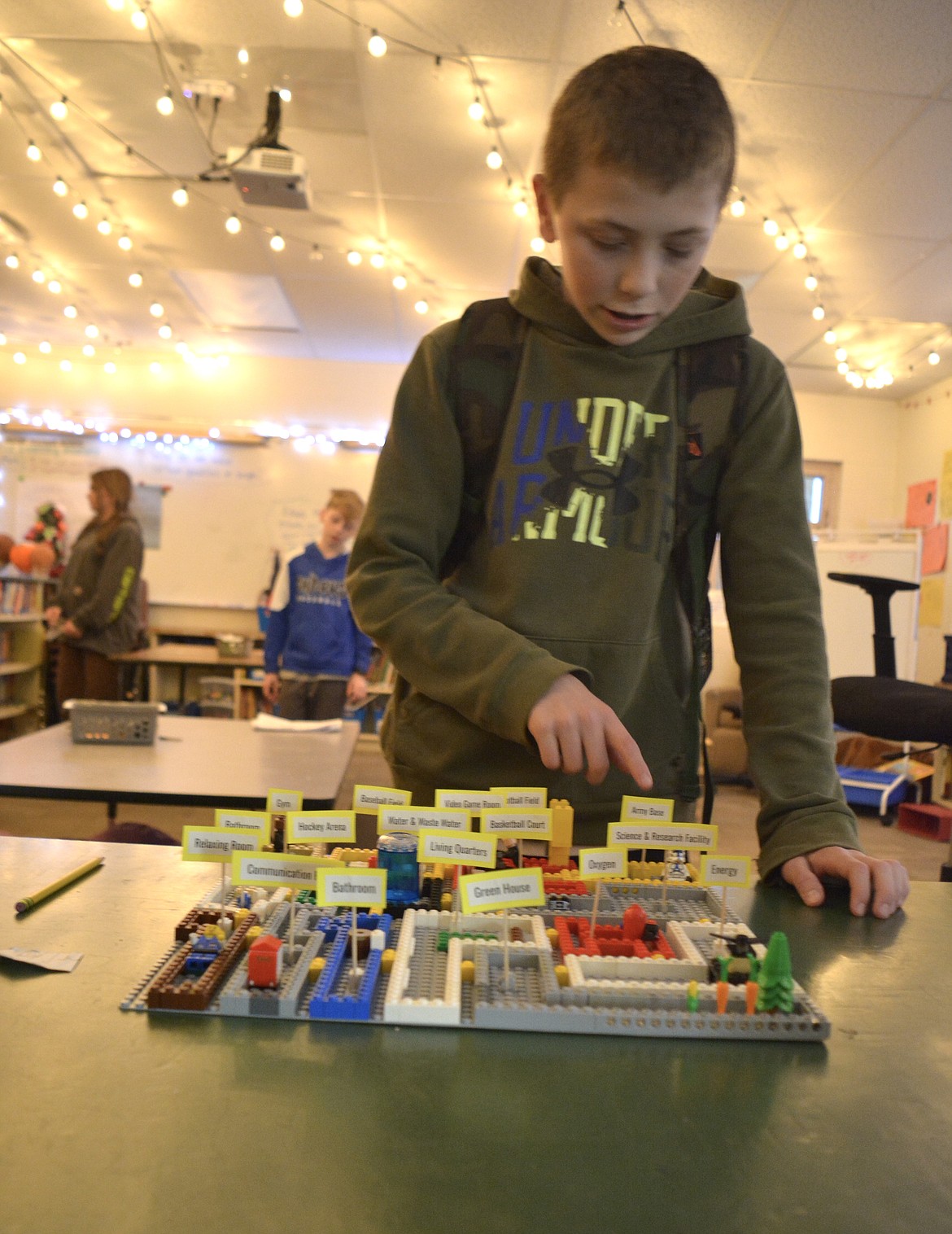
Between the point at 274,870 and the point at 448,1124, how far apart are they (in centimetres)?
27

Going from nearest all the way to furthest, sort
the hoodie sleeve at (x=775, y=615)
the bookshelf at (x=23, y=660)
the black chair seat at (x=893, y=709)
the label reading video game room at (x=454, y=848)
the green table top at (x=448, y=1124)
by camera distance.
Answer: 1. the green table top at (x=448, y=1124)
2. the label reading video game room at (x=454, y=848)
3. the hoodie sleeve at (x=775, y=615)
4. the black chair seat at (x=893, y=709)
5. the bookshelf at (x=23, y=660)

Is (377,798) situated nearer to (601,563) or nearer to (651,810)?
(651,810)

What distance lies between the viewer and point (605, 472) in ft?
3.23

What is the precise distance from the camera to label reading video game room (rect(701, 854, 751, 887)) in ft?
2.27

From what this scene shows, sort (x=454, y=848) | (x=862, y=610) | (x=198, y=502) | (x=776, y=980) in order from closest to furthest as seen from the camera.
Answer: (x=776, y=980)
(x=454, y=848)
(x=862, y=610)
(x=198, y=502)

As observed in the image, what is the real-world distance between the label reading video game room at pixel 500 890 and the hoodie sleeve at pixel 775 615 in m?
0.35

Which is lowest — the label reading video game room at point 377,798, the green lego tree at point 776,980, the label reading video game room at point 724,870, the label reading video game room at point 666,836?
the green lego tree at point 776,980

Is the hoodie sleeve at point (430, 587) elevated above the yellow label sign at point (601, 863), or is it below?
above

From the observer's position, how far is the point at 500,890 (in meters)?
0.64

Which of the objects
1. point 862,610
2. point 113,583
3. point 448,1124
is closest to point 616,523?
point 448,1124

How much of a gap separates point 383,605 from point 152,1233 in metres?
0.62

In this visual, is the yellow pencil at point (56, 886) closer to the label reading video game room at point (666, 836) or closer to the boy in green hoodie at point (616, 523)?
the boy in green hoodie at point (616, 523)

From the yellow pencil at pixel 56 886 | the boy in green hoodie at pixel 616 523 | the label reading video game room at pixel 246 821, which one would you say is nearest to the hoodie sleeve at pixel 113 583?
the boy in green hoodie at pixel 616 523

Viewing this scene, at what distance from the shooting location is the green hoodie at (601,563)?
0.93m
